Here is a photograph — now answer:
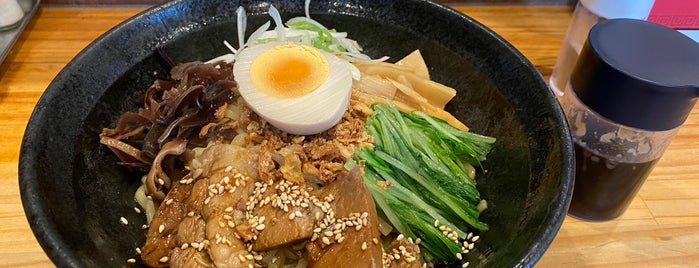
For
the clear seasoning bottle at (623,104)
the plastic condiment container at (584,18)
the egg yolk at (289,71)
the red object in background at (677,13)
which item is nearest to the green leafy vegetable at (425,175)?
the egg yolk at (289,71)

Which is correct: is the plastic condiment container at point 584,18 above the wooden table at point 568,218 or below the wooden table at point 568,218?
above

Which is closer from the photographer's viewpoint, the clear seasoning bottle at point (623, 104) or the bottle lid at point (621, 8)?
the clear seasoning bottle at point (623, 104)

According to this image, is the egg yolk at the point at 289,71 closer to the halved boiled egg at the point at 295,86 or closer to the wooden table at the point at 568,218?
the halved boiled egg at the point at 295,86

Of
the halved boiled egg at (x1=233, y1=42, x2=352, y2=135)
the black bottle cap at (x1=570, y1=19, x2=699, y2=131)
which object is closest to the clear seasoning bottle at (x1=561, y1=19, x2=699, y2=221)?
the black bottle cap at (x1=570, y1=19, x2=699, y2=131)

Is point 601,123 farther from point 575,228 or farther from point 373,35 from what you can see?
point 373,35

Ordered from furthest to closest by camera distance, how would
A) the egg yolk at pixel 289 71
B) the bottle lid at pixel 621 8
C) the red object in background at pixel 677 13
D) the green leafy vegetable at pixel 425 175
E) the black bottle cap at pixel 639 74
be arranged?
the red object in background at pixel 677 13 → the bottle lid at pixel 621 8 → the egg yolk at pixel 289 71 → the green leafy vegetable at pixel 425 175 → the black bottle cap at pixel 639 74

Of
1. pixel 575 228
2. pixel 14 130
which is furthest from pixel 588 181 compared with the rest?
pixel 14 130
